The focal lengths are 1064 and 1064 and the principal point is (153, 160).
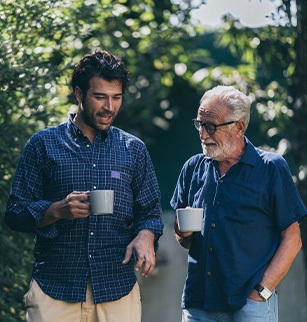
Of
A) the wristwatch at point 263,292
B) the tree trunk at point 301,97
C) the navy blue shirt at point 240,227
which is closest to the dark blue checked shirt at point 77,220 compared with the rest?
the navy blue shirt at point 240,227

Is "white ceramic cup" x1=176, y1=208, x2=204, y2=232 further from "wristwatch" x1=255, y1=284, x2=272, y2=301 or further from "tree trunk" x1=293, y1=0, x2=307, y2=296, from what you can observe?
"tree trunk" x1=293, y1=0, x2=307, y2=296

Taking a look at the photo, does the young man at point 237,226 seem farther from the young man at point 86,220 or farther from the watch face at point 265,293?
the young man at point 86,220

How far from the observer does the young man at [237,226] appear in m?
5.11

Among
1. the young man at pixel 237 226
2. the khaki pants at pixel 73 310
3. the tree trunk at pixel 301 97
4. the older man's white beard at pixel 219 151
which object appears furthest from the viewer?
the tree trunk at pixel 301 97

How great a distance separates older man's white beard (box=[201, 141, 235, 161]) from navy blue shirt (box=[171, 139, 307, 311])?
7 cm

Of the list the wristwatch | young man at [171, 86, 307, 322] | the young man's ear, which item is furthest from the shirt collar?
the wristwatch

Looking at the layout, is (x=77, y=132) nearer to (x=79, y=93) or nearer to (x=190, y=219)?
(x=79, y=93)

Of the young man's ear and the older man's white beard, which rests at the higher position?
the young man's ear

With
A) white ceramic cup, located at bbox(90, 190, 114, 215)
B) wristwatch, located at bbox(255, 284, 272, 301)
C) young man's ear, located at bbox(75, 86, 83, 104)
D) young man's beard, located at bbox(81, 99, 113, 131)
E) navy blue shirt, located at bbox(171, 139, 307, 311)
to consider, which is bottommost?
wristwatch, located at bbox(255, 284, 272, 301)

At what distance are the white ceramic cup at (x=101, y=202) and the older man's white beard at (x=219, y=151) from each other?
677mm

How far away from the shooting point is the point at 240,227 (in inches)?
203

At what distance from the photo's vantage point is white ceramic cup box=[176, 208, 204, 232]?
5.02 meters

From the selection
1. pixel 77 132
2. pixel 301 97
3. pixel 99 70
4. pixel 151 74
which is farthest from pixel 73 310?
pixel 151 74

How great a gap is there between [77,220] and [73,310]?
1.39ft
